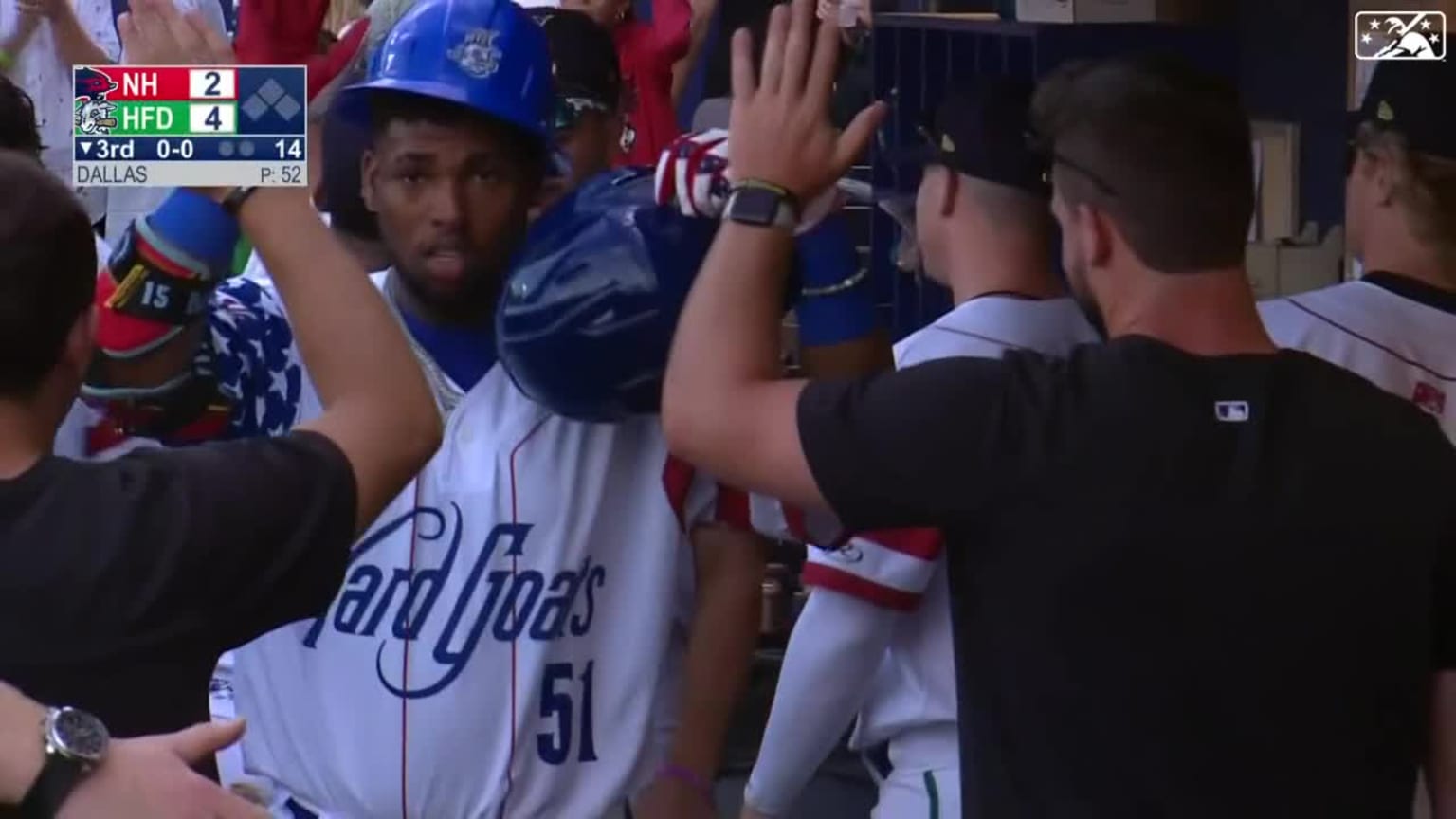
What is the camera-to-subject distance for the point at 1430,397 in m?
2.99

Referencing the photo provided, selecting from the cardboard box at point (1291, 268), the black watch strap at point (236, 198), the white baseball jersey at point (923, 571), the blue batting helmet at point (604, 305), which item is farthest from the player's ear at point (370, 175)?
the cardboard box at point (1291, 268)

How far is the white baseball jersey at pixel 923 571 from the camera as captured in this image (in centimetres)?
276

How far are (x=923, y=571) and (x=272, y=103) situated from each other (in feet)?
3.20

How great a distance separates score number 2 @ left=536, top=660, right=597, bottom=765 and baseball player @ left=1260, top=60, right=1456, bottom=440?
3.65ft

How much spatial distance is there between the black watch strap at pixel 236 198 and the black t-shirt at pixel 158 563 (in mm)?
303

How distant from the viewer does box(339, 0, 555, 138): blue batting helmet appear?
2.51 m

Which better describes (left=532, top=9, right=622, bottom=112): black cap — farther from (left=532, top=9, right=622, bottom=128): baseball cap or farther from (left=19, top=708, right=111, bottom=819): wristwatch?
(left=19, top=708, right=111, bottom=819): wristwatch

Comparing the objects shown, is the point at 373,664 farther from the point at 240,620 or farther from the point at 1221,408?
the point at 1221,408

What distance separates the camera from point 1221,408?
207 cm

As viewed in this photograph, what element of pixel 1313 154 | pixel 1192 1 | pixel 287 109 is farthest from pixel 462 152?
pixel 1313 154

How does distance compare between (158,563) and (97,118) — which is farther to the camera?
(97,118)

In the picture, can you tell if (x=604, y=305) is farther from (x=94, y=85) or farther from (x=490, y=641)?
(x=94, y=85)

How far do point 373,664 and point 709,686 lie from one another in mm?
416

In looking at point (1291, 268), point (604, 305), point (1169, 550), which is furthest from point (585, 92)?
point (1291, 268)
